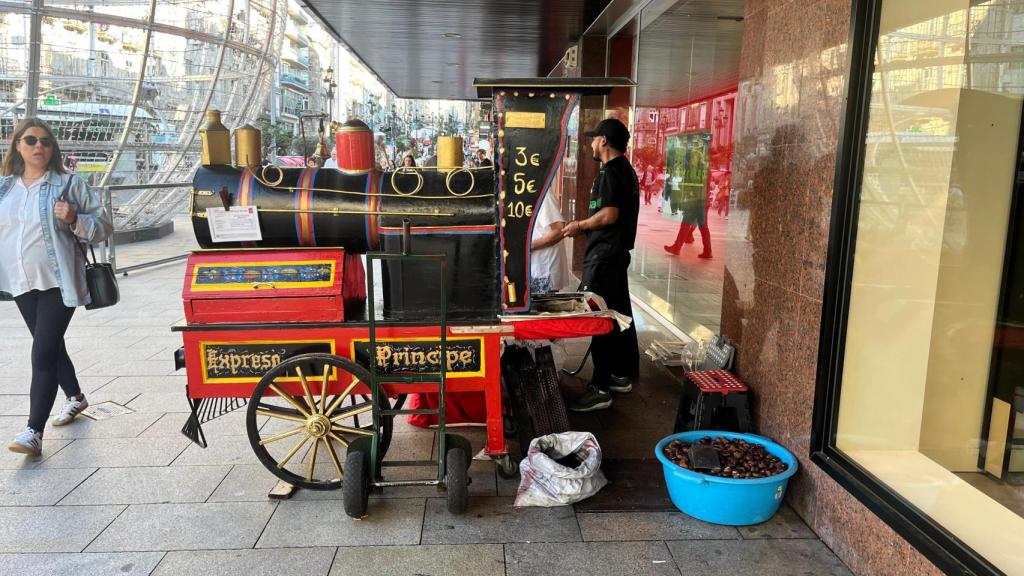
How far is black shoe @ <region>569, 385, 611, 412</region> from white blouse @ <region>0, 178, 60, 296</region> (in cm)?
328

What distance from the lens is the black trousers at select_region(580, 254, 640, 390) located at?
448 centimetres

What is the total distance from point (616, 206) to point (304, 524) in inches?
105

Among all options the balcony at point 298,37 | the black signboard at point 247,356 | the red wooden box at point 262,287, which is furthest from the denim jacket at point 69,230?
the balcony at point 298,37

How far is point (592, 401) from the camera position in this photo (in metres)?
4.46

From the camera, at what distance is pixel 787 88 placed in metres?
3.21

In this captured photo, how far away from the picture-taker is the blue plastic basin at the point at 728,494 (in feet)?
9.55

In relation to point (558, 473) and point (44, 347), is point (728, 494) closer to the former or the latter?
point (558, 473)

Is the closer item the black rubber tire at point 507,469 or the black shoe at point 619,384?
the black rubber tire at point 507,469

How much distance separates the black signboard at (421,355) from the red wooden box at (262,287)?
9.9 inches

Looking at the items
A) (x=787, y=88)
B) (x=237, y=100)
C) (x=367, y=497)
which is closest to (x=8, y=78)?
(x=237, y=100)

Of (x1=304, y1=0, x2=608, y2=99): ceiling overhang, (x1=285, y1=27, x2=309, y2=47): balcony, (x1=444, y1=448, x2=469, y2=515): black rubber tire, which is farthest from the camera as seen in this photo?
(x1=285, y1=27, x2=309, y2=47): balcony

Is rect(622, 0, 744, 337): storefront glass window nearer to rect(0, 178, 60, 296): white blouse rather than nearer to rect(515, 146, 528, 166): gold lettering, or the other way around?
rect(515, 146, 528, 166): gold lettering

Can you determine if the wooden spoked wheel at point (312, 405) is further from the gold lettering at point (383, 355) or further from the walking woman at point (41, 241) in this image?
the walking woman at point (41, 241)

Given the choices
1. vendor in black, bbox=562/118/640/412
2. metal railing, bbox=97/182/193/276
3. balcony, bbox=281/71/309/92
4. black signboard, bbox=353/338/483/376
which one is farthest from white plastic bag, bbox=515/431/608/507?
balcony, bbox=281/71/309/92
